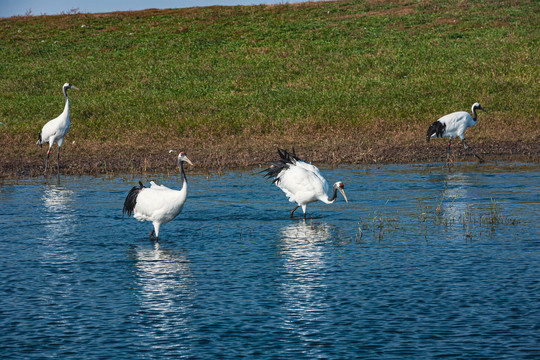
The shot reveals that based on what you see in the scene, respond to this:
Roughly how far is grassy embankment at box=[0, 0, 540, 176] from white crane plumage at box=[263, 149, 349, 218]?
729cm

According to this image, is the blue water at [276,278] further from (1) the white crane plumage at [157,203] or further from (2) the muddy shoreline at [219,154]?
(2) the muddy shoreline at [219,154]

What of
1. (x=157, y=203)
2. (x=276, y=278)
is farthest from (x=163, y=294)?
(x=157, y=203)

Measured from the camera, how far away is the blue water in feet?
23.8

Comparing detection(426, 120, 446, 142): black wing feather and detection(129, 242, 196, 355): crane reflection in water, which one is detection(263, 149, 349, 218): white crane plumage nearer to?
detection(129, 242, 196, 355): crane reflection in water

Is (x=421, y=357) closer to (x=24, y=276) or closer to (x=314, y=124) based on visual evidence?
(x=24, y=276)

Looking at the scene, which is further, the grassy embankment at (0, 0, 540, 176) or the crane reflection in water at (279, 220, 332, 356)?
the grassy embankment at (0, 0, 540, 176)

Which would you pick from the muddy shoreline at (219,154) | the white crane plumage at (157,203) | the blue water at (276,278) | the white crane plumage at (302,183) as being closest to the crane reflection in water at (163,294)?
the blue water at (276,278)

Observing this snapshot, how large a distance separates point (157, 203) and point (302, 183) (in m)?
3.06

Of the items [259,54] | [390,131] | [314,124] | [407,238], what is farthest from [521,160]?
[259,54]

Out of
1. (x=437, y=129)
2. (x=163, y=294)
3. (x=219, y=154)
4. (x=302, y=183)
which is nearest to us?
(x=163, y=294)

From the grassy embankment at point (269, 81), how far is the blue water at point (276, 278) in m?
7.67

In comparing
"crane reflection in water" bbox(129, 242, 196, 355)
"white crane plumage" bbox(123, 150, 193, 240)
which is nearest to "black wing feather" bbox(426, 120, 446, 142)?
"white crane plumage" bbox(123, 150, 193, 240)

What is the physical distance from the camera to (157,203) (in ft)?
38.7

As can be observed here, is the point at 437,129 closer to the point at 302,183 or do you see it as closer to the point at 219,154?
the point at 219,154
